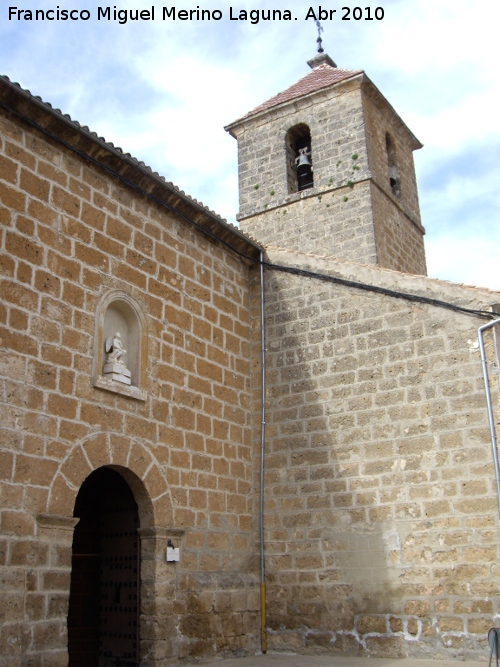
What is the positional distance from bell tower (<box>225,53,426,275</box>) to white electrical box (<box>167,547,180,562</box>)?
22.9 feet

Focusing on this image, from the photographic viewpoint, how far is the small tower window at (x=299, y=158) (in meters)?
14.3

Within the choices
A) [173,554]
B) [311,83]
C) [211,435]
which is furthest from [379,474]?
[311,83]

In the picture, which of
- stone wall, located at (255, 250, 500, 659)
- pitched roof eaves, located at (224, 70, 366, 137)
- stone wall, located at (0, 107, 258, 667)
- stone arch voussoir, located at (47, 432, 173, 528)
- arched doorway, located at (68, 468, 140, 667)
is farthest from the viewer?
pitched roof eaves, located at (224, 70, 366, 137)

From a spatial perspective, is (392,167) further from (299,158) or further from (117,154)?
(117,154)

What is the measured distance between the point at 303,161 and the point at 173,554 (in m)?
9.02

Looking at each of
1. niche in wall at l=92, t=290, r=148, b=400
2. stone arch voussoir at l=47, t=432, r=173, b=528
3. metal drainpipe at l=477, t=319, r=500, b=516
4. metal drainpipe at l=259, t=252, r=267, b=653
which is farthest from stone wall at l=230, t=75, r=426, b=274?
stone arch voussoir at l=47, t=432, r=173, b=528

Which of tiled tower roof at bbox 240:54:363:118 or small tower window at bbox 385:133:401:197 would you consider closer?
tiled tower roof at bbox 240:54:363:118

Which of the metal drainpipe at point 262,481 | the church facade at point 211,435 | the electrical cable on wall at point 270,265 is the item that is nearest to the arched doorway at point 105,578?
the church facade at point 211,435

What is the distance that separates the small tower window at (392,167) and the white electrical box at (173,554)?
A: 9.71 metres

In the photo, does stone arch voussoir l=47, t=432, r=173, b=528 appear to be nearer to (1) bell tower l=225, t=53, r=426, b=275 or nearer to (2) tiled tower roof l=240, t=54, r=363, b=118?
(1) bell tower l=225, t=53, r=426, b=275

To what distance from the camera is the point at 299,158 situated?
14.3 metres

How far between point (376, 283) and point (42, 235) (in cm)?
403

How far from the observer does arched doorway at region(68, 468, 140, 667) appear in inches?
286

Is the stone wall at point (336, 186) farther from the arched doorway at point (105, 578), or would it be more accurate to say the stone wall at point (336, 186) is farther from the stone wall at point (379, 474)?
the arched doorway at point (105, 578)
